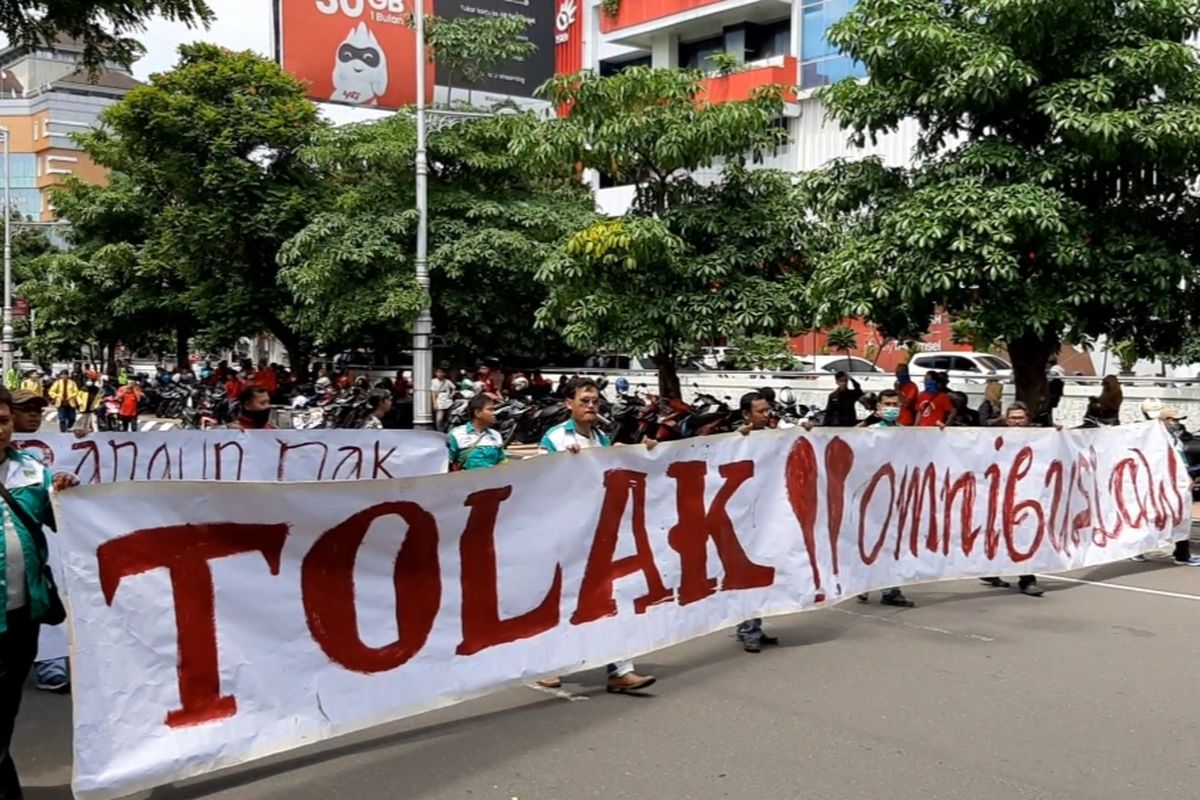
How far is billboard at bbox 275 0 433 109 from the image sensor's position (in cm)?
2611

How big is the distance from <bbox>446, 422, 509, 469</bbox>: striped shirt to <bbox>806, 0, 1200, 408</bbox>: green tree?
238 inches

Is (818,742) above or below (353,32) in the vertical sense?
below

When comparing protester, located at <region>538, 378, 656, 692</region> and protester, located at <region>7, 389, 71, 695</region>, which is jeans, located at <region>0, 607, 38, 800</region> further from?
protester, located at <region>538, 378, 656, 692</region>

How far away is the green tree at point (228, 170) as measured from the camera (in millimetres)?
26266

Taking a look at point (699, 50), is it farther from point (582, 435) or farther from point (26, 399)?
point (26, 399)

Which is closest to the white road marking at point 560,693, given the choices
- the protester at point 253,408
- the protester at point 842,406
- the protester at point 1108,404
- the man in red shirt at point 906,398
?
the protester at point 253,408

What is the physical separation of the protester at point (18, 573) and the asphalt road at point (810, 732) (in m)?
0.73

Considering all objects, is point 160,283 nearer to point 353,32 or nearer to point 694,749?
point 353,32

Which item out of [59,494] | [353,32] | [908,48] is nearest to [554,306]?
[908,48]

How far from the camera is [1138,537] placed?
9.10 m

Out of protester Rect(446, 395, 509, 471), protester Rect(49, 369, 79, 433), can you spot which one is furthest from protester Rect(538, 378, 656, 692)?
protester Rect(49, 369, 79, 433)

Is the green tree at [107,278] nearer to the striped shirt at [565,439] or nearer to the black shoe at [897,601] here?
the black shoe at [897,601]

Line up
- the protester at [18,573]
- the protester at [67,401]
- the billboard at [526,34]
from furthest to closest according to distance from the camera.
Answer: the billboard at [526,34]
the protester at [67,401]
the protester at [18,573]

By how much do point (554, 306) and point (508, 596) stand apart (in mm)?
10414
